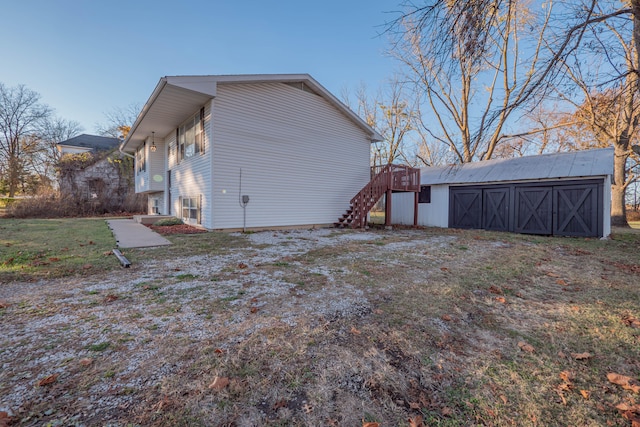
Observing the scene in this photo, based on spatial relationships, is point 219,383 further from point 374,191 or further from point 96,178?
point 96,178

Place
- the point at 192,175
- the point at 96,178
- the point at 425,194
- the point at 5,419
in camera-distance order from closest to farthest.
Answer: the point at 5,419 → the point at 192,175 → the point at 425,194 → the point at 96,178

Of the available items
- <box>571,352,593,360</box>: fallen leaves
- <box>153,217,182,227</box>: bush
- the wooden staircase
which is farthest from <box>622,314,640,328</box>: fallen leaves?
<box>153,217,182,227</box>: bush

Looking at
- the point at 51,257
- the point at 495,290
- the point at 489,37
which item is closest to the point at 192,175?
the point at 51,257

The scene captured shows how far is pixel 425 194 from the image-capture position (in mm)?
15148

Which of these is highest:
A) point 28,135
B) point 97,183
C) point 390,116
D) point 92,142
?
point 390,116

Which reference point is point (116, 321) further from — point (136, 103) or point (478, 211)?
point (136, 103)

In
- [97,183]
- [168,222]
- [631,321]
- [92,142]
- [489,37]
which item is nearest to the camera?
[631,321]

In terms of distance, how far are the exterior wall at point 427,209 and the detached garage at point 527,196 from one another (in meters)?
0.05

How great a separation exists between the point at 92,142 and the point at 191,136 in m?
28.3

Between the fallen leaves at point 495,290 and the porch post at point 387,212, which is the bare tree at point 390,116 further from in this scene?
the fallen leaves at point 495,290

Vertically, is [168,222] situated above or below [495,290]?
above

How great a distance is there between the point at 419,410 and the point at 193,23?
13.4m

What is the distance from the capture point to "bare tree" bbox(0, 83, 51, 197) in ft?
81.0

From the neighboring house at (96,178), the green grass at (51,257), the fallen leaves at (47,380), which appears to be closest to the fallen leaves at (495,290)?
the fallen leaves at (47,380)
